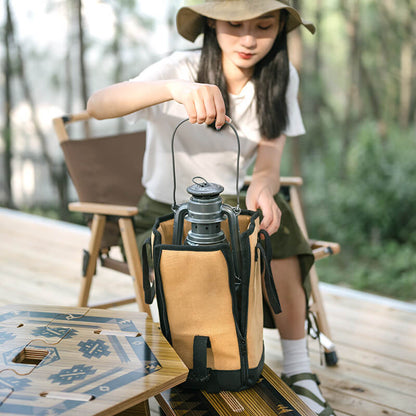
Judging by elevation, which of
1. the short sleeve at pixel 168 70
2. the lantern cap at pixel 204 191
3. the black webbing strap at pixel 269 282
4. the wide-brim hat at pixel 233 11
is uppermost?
the wide-brim hat at pixel 233 11

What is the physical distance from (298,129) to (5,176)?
566cm

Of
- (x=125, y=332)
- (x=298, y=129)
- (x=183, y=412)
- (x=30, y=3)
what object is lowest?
(x=183, y=412)

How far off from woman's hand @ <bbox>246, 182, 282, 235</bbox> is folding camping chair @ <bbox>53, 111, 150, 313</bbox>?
436 millimetres

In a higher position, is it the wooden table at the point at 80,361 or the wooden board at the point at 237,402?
the wooden table at the point at 80,361

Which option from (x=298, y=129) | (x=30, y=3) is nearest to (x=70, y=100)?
(x=30, y=3)

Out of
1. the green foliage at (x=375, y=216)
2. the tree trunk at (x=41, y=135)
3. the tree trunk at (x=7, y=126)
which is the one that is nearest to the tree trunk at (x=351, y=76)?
the green foliage at (x=375, y=216)

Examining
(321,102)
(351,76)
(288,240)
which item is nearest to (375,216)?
(351,76)

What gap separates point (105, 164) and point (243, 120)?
69cm

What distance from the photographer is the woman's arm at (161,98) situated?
132cm

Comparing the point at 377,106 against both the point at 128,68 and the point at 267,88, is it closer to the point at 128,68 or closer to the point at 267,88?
the point at 128,68

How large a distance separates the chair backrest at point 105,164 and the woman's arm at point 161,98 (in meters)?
0.59

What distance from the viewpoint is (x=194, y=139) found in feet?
6.18

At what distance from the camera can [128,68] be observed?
625 centimetres

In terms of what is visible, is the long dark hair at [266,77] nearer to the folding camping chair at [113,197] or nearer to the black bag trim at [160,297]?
the folding camping chair at [113,197]
